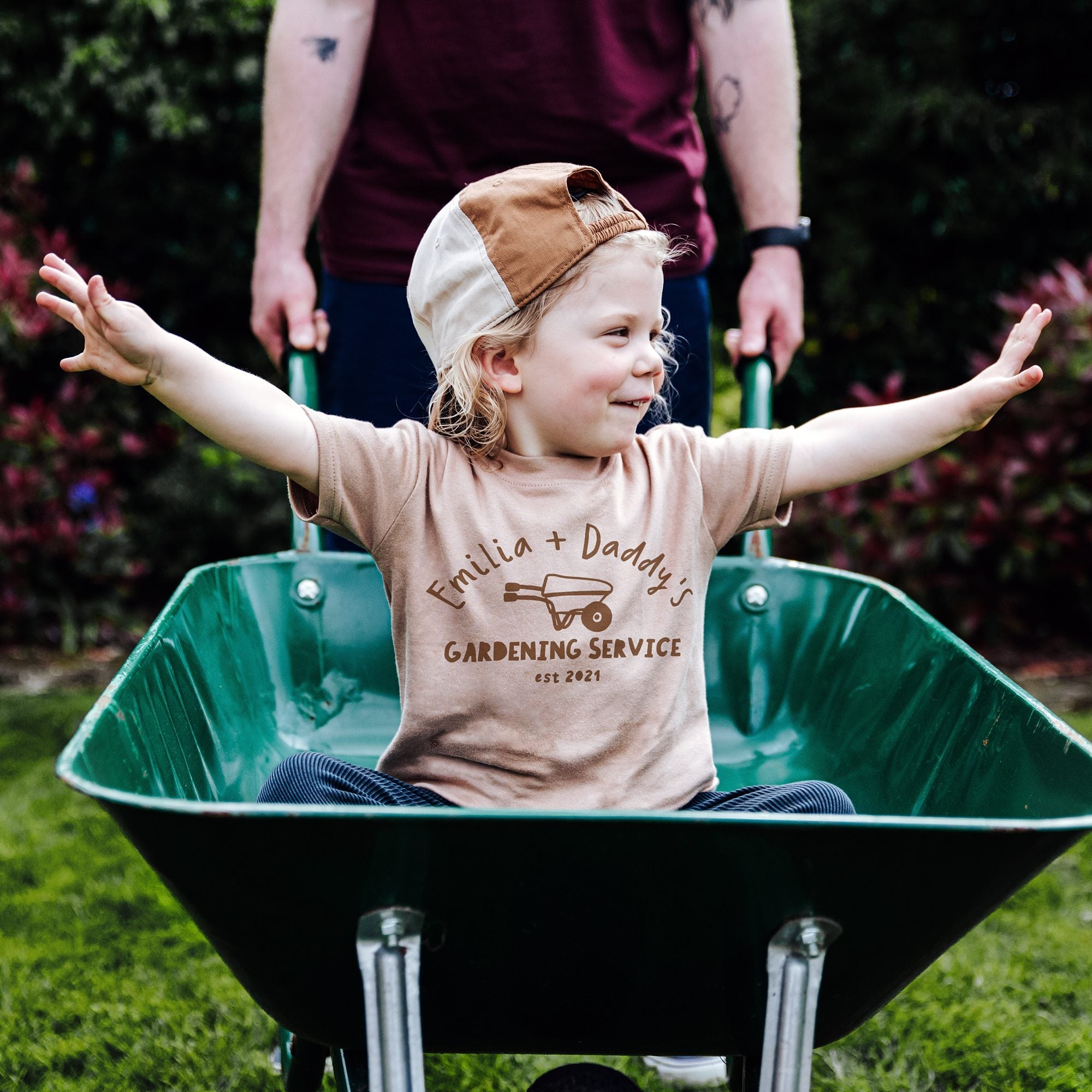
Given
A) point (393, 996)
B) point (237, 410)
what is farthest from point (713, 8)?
point (393, 996)

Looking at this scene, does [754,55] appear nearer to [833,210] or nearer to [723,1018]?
[723,1018]

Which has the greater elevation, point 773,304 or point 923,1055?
point 773,304

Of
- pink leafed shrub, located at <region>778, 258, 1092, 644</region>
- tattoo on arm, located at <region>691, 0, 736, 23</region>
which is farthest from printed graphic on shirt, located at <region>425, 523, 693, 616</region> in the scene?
pink leafed shrub, located at <region>778, 258, 1092, 644</region>

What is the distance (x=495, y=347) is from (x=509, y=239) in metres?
0.13

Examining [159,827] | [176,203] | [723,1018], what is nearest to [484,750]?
[723,1018]

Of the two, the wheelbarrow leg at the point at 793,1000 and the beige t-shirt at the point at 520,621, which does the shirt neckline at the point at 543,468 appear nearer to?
the beige t-shirt at the point at 520,621

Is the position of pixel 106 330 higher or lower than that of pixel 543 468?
higher

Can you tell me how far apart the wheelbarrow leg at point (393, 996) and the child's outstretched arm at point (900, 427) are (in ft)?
2.56

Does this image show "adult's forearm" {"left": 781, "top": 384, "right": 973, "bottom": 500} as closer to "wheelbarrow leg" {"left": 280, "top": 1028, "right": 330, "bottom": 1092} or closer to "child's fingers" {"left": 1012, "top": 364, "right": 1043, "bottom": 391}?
"child's fingers" {"left": 1012, "top": 364, "right": 1043, "bottom": 391}

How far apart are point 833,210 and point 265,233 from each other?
309 centimetres

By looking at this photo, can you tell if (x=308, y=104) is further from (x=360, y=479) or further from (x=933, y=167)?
(x=933, y=167)

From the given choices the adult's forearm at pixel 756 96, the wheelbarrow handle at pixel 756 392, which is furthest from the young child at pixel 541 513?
the adult's forearm at pixel 756 96

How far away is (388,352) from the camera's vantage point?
2074 millimetres

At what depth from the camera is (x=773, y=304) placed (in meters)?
2.11
